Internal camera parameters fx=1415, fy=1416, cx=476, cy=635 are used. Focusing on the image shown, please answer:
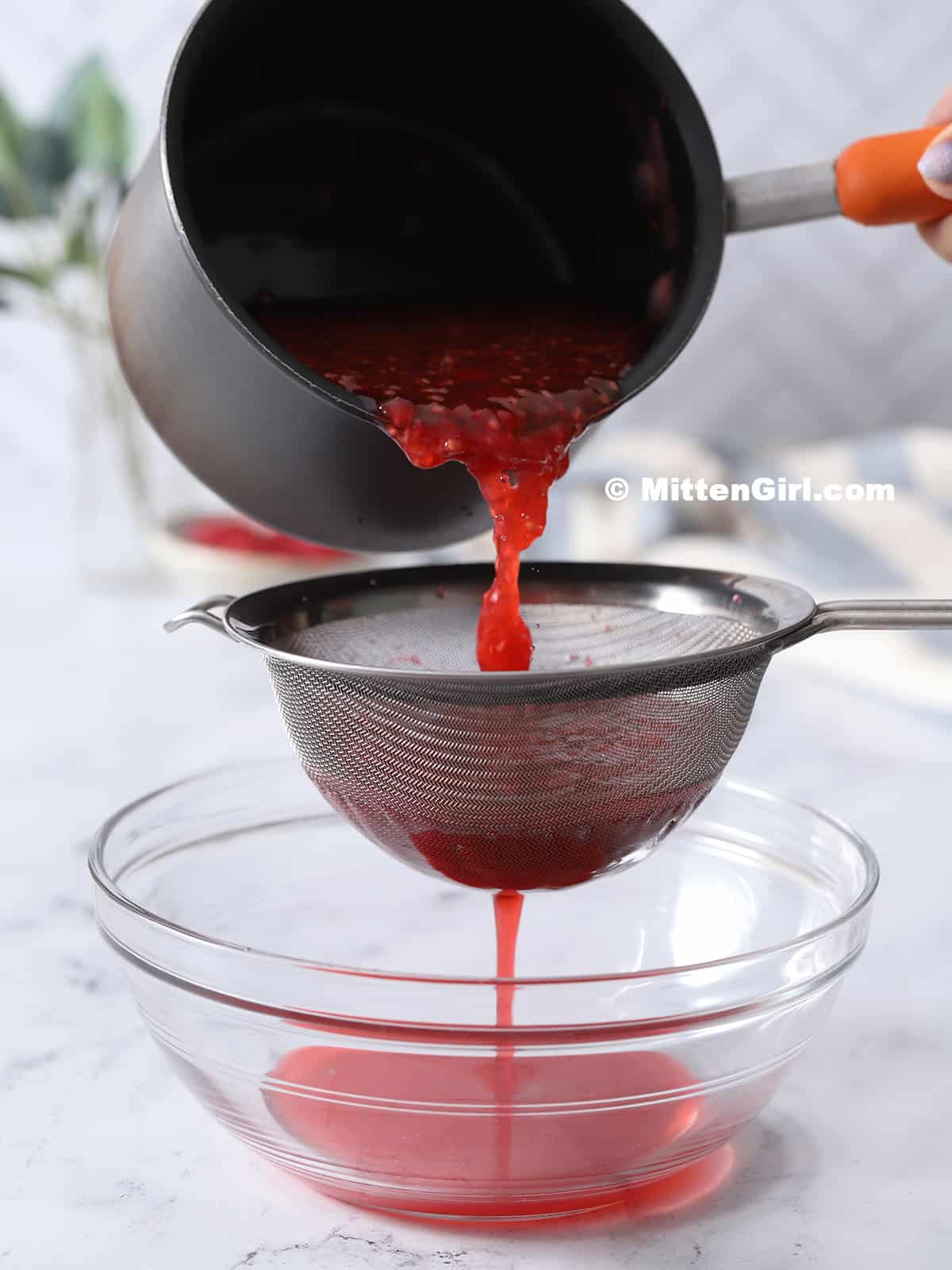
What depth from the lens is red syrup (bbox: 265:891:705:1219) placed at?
68 cm

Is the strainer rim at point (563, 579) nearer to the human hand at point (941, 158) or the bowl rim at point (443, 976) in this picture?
the bowl rim at point (443, 976)

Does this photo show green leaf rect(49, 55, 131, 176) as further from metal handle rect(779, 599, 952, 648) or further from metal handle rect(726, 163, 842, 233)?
metal handle rect(779, 599, 952, 648)

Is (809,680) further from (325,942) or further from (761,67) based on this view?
(761,67)

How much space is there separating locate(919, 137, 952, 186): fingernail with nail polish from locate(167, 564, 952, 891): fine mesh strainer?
0.27 meters

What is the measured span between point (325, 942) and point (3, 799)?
1.53 feet

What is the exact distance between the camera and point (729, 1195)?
2.36 feet

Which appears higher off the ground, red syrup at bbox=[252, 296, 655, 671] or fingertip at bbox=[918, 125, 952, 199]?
fingertip at bbox=[918, 125, 952, 199]

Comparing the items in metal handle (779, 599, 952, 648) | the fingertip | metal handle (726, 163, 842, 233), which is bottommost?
metal handle (779, 599, 952, 648)

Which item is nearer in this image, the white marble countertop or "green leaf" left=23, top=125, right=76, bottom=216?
the white marble countertop

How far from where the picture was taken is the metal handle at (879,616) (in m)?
0.78

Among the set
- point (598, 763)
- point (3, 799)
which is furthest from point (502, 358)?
point (3, 799)

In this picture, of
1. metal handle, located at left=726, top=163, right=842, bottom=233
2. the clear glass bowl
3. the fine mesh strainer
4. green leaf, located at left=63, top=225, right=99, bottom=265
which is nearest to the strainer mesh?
the fine mesh strainer

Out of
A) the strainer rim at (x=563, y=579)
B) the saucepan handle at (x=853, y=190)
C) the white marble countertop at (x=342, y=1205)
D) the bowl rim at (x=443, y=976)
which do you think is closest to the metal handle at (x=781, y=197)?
the saucepan handle at (x=853, y=190)

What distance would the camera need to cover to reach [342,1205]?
72cm
